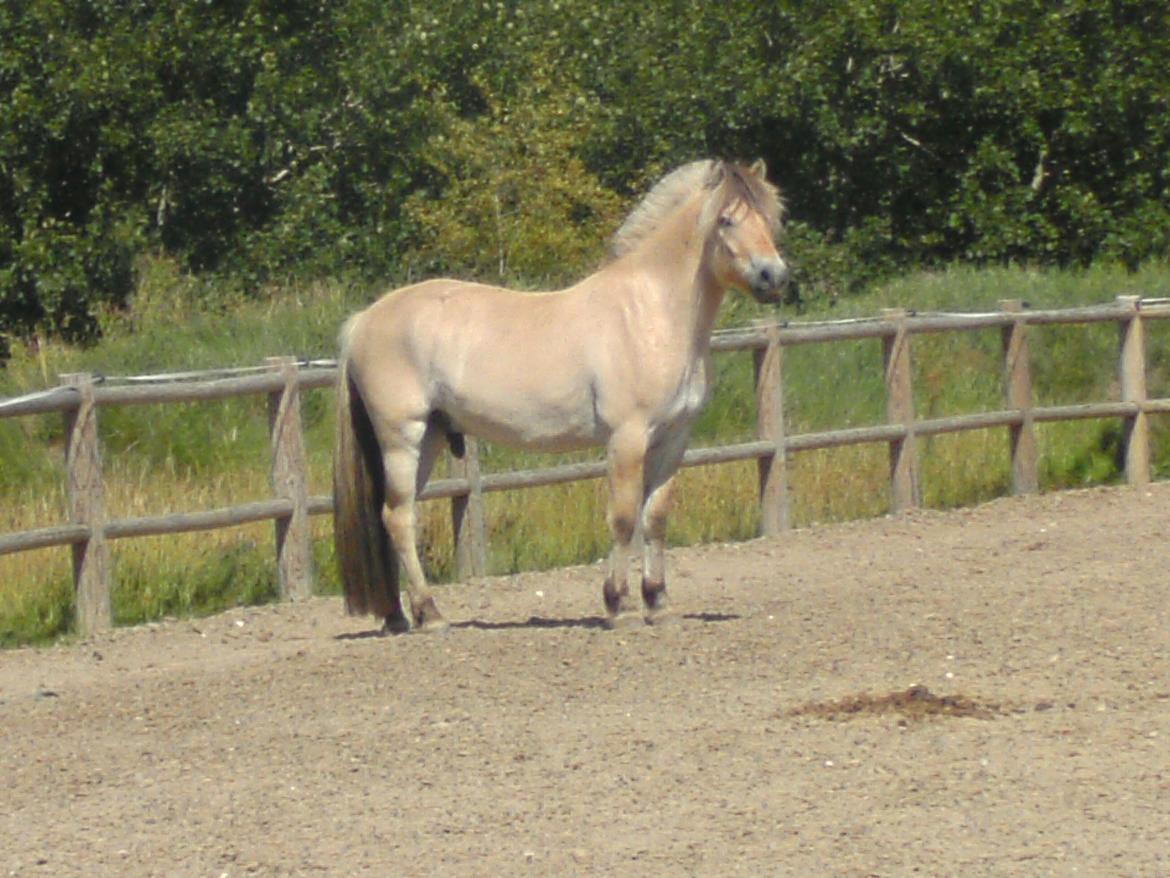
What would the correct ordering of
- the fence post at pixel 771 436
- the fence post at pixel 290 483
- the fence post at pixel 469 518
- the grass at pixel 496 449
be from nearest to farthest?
the fence post at pixel 290 483 → the grass at pixel 496 449 → the fence post at pixel 469 518 → the fence post at pixel 771 436

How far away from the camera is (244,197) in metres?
22.3

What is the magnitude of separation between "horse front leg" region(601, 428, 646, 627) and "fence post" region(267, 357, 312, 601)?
2085 millimetres

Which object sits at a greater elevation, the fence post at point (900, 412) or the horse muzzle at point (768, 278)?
the horse muzzle at point (768, 278)

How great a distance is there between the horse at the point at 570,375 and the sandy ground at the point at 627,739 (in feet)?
1.52

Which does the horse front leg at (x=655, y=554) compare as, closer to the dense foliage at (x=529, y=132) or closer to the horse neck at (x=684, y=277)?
the horse neck at (x=684, y=277)

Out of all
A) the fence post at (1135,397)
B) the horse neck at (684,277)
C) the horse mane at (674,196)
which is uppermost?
the horse mane at (674,196)

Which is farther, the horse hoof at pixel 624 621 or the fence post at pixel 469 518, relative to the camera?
the fence post at pixel 469 518

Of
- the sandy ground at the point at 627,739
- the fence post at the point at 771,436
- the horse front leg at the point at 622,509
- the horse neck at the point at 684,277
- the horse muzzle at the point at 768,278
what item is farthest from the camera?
the fence post at the point at 771,436

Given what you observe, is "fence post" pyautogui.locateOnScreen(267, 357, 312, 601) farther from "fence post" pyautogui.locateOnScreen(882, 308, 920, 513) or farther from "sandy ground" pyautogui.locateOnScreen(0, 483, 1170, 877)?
"fence post" pyautogui.locateOnScreen(882, 308, 920, 513)

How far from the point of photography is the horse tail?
9.38 m

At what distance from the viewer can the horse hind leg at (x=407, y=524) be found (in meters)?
9.27

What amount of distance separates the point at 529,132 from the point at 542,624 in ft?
38.8

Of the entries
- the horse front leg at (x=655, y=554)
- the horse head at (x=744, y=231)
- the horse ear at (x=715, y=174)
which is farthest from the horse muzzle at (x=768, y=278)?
the horse front leg at (x=655, y=554)

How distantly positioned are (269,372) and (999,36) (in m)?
13.6
